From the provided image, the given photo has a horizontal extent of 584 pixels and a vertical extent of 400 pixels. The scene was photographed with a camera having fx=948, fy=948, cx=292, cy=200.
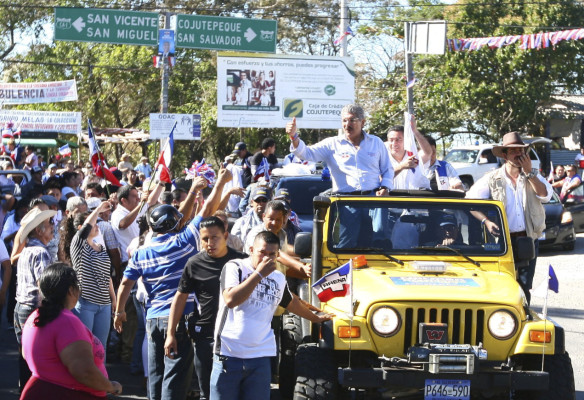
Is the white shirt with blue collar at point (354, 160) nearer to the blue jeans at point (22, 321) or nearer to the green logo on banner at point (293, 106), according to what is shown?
the blue jeans at point (22, 321)

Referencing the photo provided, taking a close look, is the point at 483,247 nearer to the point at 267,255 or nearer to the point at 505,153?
the point at 505,153

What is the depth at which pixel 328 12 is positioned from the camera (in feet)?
135

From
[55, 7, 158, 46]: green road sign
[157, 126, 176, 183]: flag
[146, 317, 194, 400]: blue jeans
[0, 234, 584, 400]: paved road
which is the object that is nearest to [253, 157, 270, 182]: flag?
[157, 126, 176, 183]: flag

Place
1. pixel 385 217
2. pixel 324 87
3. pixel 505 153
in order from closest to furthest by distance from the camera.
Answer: pixel 385 217 < pixel 505 153 < pixel 324 87

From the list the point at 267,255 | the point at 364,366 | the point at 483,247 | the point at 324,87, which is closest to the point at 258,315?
the point at 267,255

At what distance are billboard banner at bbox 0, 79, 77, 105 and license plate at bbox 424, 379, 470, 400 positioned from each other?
25276mm

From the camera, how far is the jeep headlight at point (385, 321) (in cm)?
672

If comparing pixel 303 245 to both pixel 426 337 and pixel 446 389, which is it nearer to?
pixel 426 337

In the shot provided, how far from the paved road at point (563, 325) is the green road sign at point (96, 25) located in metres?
9.95

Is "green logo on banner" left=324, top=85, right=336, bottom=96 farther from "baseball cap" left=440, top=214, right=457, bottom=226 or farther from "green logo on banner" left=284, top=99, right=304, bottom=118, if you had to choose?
"baseball cap" left=440, top=214, right=457, bottom=226

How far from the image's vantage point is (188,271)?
6.33m

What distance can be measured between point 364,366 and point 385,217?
1373mm

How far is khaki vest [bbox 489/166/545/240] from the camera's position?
870 cm

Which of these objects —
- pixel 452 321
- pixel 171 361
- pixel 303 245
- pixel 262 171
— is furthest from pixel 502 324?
pixel 262 171
